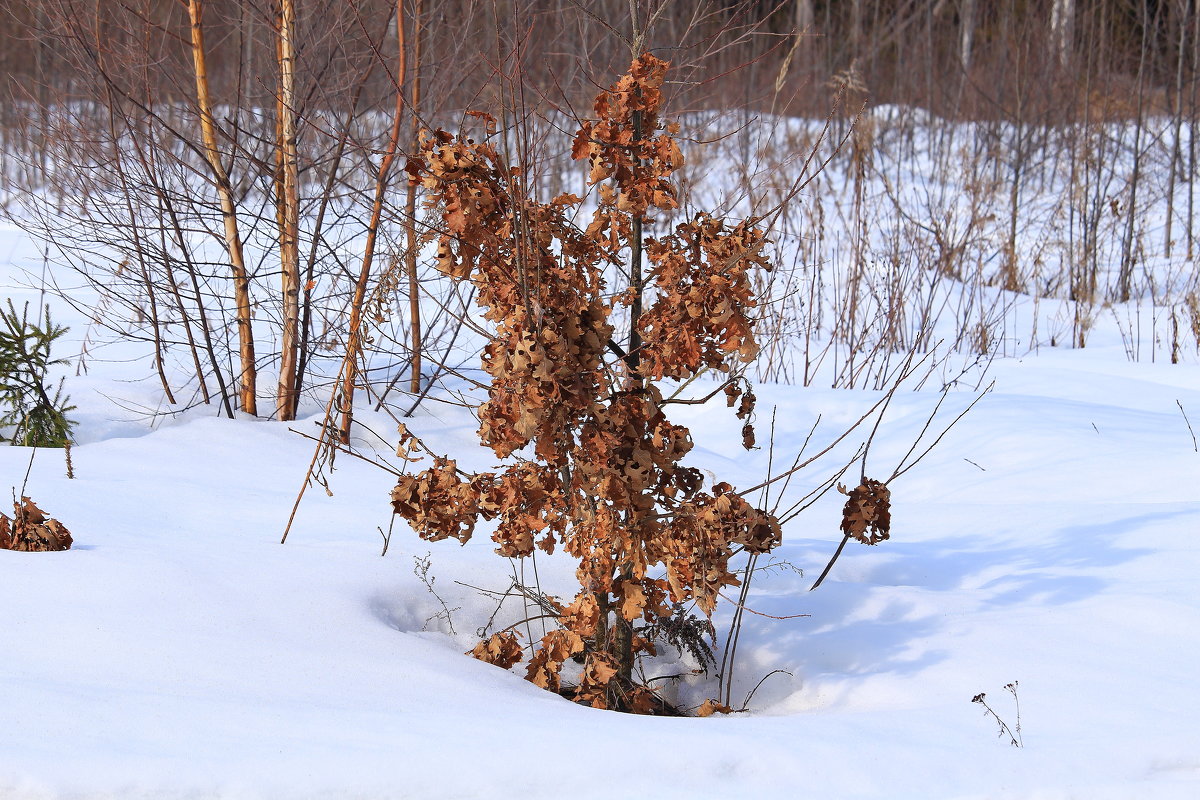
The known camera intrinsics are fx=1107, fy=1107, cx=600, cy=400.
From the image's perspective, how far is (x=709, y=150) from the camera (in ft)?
41.3

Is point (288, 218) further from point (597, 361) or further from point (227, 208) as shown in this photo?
point (597, 361)

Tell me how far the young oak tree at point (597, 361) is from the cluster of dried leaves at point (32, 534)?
93 cm

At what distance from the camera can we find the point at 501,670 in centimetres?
228

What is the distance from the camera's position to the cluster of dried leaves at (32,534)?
8.30 feet

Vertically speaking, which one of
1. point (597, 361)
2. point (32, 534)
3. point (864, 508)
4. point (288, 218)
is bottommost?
point (32, 534)

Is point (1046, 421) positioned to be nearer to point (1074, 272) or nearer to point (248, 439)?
point (248, 439)

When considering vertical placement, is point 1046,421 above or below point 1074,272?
below

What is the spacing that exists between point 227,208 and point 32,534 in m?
2.06

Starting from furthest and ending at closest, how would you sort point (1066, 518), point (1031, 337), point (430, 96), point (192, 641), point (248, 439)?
point (1031, 337) < point (430, 96) < point (248, 439) < point (1066, 518) < point (192, 641)

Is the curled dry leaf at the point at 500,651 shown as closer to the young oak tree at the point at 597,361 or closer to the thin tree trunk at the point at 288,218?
the young oak tree at the point at 597,361

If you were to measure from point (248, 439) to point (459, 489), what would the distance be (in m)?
2.08

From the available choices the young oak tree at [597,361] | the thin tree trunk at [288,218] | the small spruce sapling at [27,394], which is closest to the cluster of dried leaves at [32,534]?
the young oak tree at [597,361]

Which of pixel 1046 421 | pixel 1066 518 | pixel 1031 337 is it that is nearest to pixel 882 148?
pixel 1031 337

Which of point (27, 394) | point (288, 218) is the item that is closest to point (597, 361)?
point (288, 218)
